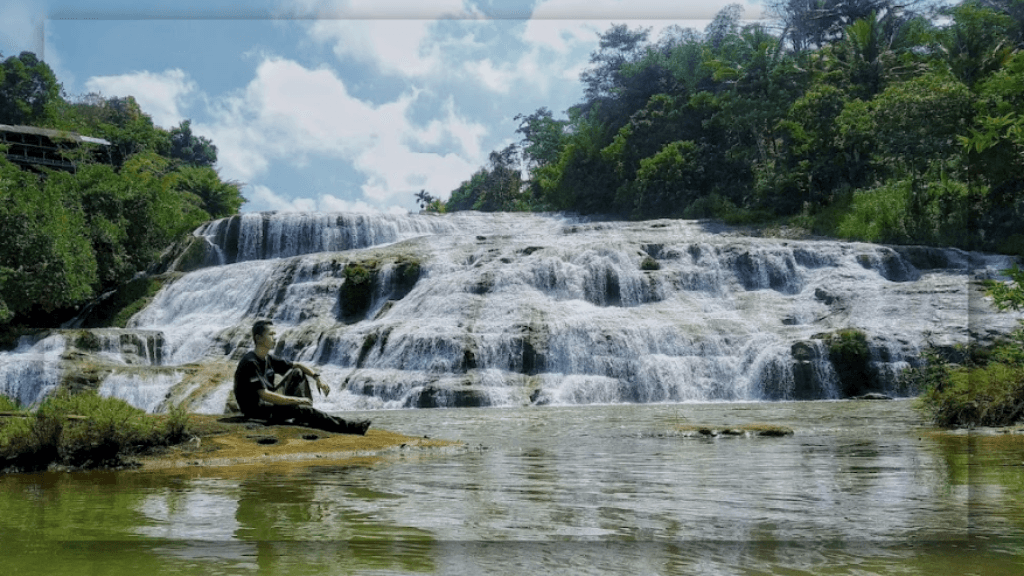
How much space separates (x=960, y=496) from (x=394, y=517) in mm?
2544

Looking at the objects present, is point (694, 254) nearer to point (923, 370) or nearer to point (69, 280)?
point (923, 370)

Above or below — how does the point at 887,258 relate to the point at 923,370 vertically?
above

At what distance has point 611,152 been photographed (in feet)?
155

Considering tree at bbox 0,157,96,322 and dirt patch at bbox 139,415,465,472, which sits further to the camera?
tree at bbox 0,157,96,322

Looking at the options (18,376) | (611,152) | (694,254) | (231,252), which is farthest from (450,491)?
(611,152)

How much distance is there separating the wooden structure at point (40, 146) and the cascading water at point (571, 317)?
1794cm

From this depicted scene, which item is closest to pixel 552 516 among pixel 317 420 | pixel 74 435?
pixel 74 435

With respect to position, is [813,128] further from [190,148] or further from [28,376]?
[190,148]

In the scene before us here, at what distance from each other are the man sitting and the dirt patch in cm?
15

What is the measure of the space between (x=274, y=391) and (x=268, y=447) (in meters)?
0.82

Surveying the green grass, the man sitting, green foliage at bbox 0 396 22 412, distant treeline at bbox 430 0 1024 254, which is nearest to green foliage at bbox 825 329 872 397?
distant treeline at bbox 430 0 1024 254

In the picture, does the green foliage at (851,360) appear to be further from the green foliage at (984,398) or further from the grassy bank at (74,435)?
the grassy bank at (74,435)

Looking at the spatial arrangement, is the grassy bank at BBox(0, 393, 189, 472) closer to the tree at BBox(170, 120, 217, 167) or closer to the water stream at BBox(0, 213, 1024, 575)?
the water stream at BBox(0, 213, 1024, 575)

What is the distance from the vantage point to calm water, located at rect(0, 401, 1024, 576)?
291 cm
